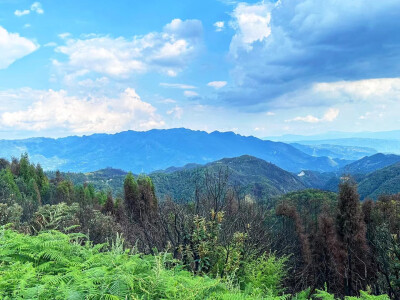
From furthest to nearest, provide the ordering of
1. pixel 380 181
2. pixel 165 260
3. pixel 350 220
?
pixel 380 181 < pixel 350 220 < pixel 165 260

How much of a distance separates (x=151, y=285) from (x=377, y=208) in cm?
4216

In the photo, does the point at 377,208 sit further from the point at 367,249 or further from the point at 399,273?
the point at 399,273

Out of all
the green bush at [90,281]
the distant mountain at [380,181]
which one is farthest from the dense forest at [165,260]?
the distant mountain at [380,181]

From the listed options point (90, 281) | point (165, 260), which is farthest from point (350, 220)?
point (90, 281)

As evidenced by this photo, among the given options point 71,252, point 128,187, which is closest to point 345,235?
point 71,252

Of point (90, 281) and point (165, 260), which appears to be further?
point (165, 260)

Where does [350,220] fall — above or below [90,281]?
below

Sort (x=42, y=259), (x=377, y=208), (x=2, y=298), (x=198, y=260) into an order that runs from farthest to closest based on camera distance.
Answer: (x=377, y=208), (x=198, y=260), (x=42, y=259), (x=2, y=298)

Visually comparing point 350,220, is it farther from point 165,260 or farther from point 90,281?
point 90,281

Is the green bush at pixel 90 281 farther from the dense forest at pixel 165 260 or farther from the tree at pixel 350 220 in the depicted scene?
the tree at pixel 350 220

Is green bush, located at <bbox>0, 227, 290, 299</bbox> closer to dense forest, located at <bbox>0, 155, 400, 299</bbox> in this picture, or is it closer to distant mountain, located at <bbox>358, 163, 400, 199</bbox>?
dense forest, located at <bbox>0, 155, 400, 299</bbox>

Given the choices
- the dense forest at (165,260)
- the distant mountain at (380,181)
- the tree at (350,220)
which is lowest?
the distant mountain at (380,181)

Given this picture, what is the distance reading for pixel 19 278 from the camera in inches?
154

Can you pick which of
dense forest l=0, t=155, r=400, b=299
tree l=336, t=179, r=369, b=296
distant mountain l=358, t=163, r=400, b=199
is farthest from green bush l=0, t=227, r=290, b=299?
distant mountain l=358, t=163, r=400, b=199
